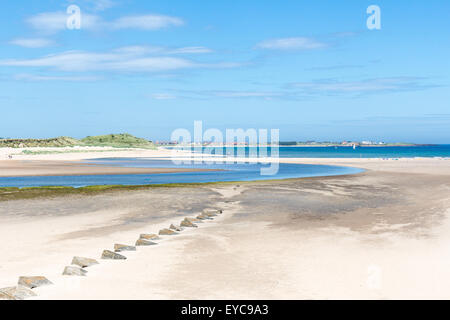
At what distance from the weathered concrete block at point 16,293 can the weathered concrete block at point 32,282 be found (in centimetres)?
39

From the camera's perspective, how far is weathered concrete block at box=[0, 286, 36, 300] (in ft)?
27.2

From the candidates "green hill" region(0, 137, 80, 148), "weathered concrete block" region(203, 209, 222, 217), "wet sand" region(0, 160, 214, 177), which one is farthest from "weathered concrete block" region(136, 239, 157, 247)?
"green hill" region(0, 137, 80, 148)

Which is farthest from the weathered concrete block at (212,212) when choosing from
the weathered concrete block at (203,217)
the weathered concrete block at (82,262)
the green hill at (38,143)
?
the green hill at (38,143)

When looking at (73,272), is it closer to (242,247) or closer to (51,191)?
(242,247)

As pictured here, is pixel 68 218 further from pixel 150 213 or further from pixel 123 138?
pixel 123 138

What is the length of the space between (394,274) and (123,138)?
182 m

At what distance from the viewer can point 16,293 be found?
841 cm

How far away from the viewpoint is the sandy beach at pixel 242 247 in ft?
29.7

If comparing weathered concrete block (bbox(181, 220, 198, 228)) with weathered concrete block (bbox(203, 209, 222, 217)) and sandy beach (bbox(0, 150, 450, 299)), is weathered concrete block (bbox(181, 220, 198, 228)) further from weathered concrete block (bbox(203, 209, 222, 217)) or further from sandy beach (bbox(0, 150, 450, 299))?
weathered concrete block (bbox(203, 209, 222, 217))

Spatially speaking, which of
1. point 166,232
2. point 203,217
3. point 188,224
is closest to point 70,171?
point 203,217

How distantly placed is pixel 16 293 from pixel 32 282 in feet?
2.21

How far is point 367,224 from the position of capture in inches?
650

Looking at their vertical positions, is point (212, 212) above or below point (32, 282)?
below
